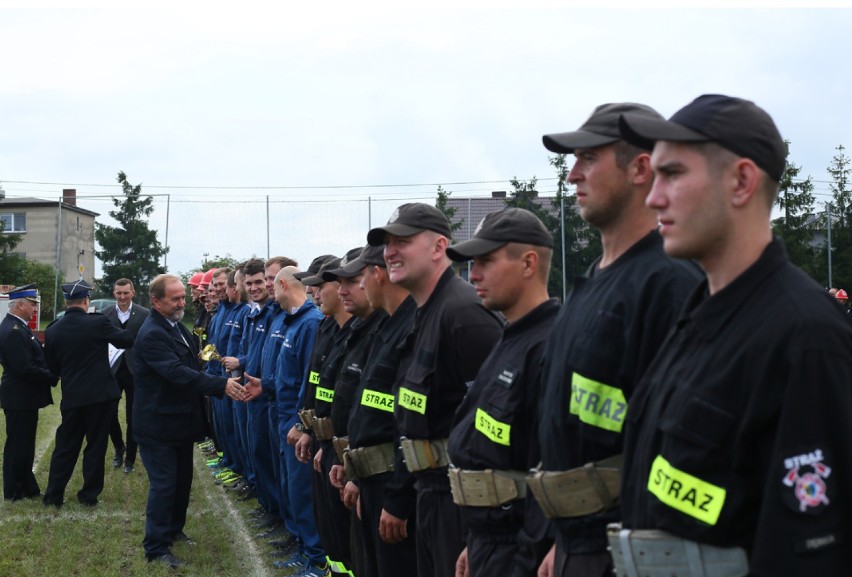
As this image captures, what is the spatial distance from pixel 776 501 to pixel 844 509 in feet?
0.43

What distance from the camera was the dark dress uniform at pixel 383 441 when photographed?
16.1 feet

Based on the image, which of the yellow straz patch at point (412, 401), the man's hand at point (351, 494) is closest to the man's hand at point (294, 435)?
the man's hand at point (351, 494)

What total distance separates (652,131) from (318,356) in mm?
5014

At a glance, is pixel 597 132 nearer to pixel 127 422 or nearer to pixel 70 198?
pixel 127 422

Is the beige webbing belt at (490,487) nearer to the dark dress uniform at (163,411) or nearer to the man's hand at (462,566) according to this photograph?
the man's hand at (462,566)

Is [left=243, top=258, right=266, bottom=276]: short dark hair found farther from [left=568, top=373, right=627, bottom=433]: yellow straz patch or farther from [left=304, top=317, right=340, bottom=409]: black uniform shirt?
[left=568, top=373, right=627, bottom=433]: yellow straz patch

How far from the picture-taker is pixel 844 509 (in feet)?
6.80

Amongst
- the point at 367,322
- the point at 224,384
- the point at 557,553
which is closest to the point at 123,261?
the point at 224,384

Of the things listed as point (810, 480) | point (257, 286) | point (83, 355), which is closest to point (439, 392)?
point (810, 480)

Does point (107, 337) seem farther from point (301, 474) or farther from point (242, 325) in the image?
point (301, 474)

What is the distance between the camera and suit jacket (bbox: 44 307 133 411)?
Result: 10945 millimetres

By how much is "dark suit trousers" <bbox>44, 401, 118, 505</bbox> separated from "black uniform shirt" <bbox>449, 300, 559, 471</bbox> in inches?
314

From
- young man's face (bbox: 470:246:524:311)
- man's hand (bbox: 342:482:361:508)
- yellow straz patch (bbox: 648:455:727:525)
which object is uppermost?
young man's face (bbox: 470:246:524:311)

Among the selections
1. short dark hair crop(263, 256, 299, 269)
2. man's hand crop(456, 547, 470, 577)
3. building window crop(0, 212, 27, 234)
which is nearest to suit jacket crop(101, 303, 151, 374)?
short dark hair crop(263, 256, 299, 269)
